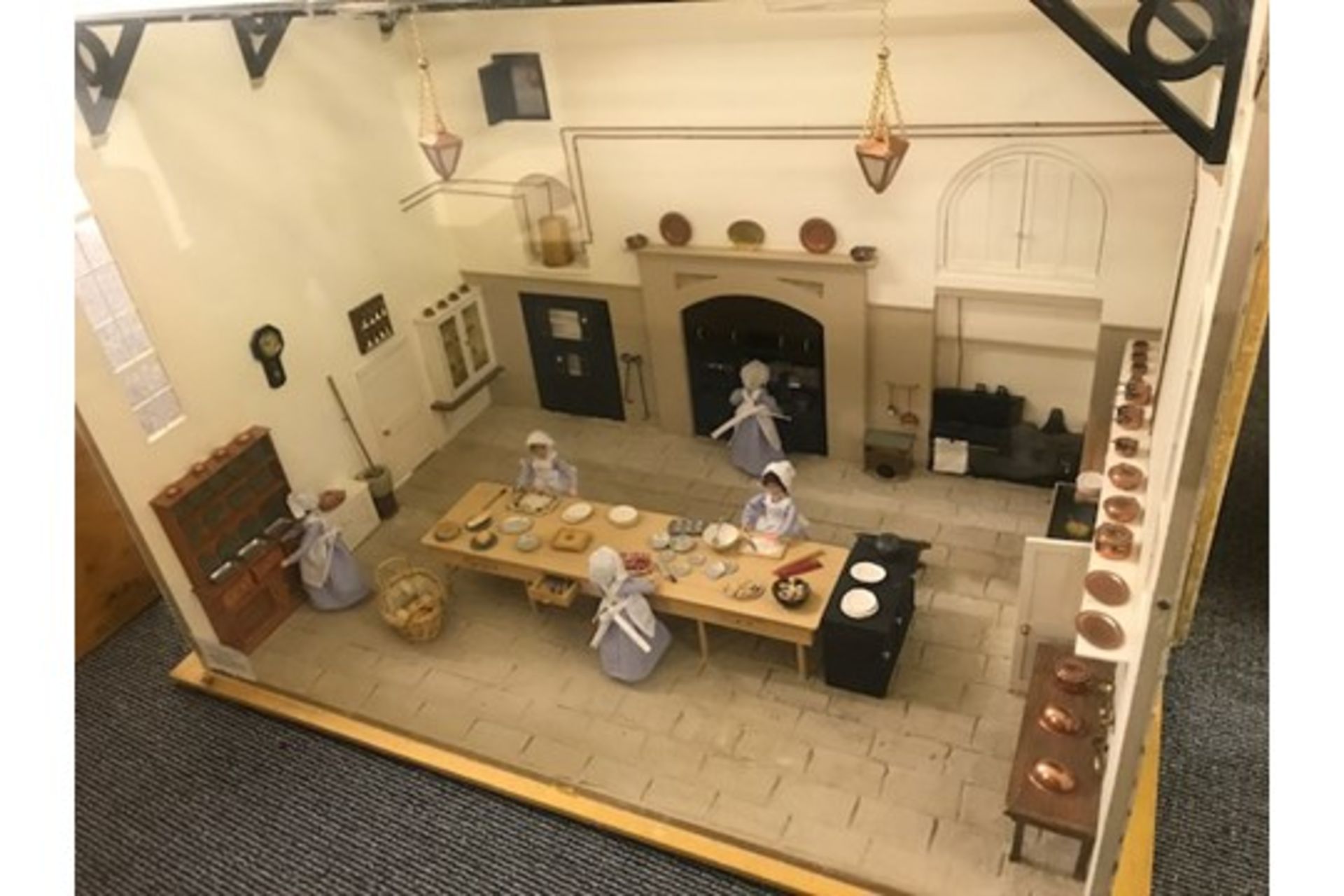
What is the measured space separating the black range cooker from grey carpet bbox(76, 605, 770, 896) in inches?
59.6

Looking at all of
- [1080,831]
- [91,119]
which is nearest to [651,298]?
[91,119]

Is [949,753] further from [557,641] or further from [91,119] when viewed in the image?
[91,119]

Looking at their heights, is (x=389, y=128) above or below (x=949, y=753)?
above

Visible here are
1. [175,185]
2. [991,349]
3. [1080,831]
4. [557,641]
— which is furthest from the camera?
[991,349]

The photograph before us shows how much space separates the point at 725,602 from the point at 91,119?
4809mm

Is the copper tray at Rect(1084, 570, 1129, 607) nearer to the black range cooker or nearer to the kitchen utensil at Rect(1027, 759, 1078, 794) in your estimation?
the kitchen utensil at Rect(1027, 759, 1078, 794)

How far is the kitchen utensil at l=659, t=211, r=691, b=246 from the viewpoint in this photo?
26.4 ft

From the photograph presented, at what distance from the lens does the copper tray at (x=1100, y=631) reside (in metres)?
4.82

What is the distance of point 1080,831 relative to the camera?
488 centimetres

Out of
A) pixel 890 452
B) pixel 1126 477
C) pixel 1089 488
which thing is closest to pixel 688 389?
pixel 890 452

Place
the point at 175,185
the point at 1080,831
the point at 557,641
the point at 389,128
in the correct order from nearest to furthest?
the point at 1080,831 < the point at 175,185 < the point at 557,641 < the point at 389,128

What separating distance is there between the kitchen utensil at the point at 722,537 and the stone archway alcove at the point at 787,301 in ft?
6.04

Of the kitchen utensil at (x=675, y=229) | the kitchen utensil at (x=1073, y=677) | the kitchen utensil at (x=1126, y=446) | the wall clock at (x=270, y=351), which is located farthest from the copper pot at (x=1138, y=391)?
the wall clock at (x=270, y=351)

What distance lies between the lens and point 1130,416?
6.15 metres
